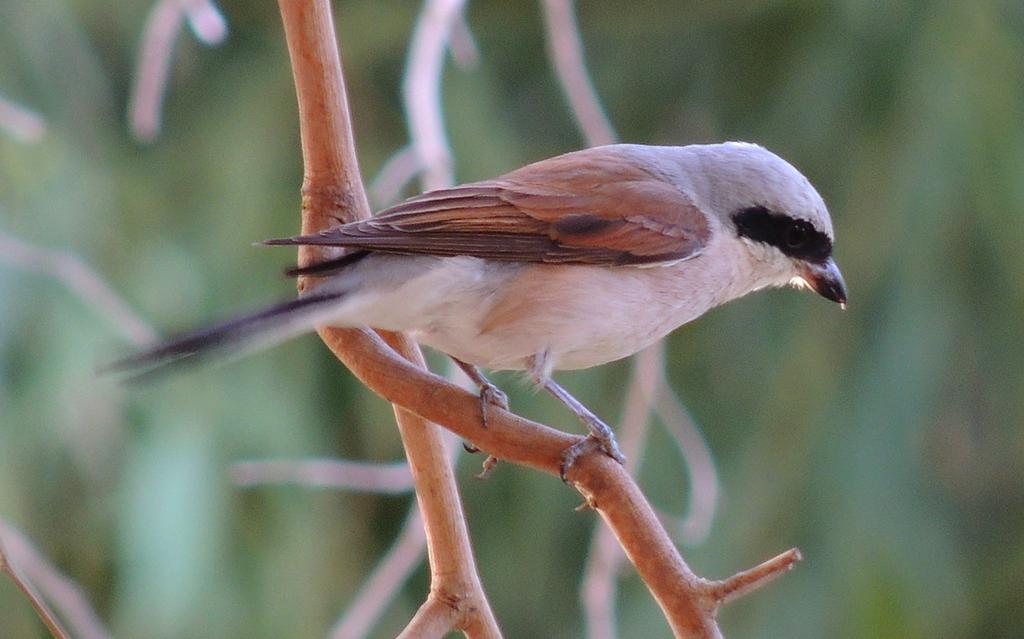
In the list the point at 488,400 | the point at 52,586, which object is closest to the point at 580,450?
the point at 488,400

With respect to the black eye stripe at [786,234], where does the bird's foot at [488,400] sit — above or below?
below

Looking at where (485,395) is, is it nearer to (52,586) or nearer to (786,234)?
(786,234)

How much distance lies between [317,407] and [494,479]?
1.84ft

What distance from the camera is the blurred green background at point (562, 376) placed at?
292 centimetres

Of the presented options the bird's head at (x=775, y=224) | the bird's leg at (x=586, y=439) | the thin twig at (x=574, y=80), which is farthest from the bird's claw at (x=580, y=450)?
the thin twig at (x=574, y=80)

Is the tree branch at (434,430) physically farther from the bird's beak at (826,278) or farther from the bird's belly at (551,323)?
the bird's beak at (826,278)

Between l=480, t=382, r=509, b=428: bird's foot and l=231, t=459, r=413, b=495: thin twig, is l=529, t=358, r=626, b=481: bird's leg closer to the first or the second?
l=480, t=382, r=509, b=428: bird's foot

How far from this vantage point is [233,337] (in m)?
1.29

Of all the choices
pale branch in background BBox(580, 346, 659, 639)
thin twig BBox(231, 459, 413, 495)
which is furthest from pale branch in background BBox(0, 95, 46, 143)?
pale branch in background BBox(580, 346, 659, 639)

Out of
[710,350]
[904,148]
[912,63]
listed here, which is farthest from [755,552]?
[912,63]

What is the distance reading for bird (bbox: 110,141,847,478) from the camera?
1642 mm

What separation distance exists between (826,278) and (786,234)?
106 mm

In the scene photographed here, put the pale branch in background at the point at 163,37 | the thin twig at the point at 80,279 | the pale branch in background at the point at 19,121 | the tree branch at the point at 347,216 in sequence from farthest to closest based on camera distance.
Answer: the thin twig at the point at 80,279 < the pale branch in background at the point at 19,121 < the pale branch in background at the point at 163,37 < the tree branch at the point at 347,216

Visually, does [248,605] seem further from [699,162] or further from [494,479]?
[699,162]
